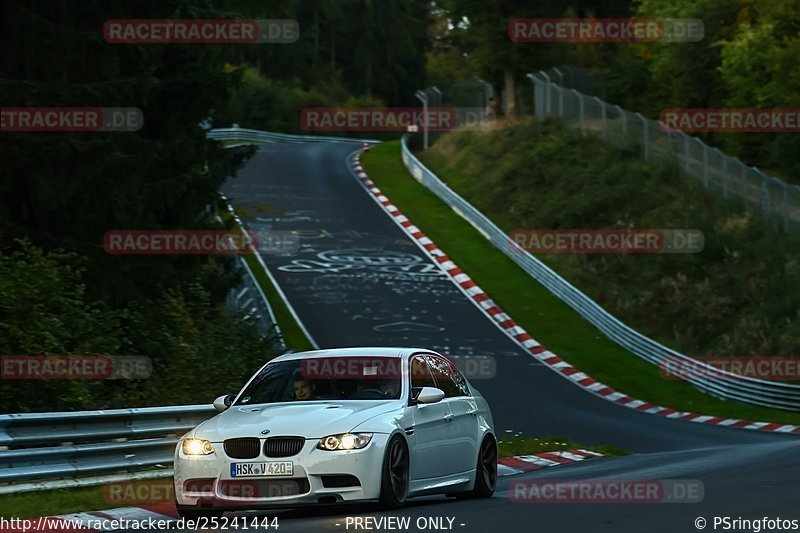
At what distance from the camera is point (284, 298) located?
38.7 m

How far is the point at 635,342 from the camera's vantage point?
35.8 meters

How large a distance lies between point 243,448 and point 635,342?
25.8 metres

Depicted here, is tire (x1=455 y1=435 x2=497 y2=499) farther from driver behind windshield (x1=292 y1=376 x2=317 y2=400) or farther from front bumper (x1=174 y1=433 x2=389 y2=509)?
front bumper (x1=174 y1=433 x2=389 y2=509)

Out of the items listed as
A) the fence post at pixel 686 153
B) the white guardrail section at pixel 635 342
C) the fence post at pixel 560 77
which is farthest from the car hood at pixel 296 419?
the fence post at pixel 560 77

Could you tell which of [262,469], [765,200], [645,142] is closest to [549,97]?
[645,142]

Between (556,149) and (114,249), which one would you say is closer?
(114,249)

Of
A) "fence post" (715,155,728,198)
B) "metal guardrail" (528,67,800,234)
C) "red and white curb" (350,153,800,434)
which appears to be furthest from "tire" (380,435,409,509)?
"fence post" (715,155,728,198)

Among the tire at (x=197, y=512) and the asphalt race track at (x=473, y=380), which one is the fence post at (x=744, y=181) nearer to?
the asphalt race track at (x=473, y=380)

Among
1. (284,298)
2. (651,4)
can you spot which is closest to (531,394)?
(284,298)

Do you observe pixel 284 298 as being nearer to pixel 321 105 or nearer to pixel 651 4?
pixel 651 4

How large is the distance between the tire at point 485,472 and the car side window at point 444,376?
0.59 metres

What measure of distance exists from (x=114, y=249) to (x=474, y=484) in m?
11.1

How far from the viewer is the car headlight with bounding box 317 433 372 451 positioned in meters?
10.9

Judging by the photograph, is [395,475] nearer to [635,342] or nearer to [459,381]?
[459,381]
